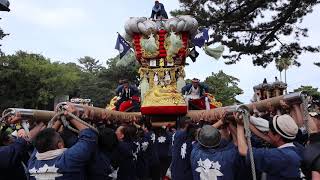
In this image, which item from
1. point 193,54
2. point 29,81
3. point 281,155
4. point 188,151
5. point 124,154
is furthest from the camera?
point 29,81

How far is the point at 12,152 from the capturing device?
4086 mm

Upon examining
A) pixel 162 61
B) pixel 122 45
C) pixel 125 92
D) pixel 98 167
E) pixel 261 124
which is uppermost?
pixel 122 45

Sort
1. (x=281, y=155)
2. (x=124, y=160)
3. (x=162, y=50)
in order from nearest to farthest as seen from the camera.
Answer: (x=281, y=155) → (x=124, y=160) → (x=162, y=50)

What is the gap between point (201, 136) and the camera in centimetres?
409

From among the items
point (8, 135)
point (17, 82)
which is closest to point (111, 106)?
point (8, 135)

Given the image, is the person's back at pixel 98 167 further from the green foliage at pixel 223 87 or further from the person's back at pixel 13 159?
the green foliage at pixel 223 87

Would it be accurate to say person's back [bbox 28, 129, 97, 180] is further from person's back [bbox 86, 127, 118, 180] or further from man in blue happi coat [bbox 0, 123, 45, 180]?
man in blue happi coat [bbox 0, 123, 45, 180]

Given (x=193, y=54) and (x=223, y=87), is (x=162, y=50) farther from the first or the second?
(x=223, y=87)

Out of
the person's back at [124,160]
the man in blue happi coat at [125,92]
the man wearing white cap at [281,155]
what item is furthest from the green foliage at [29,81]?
the man wearing white cap at [281,155]

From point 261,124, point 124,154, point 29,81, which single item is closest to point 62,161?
point 124,154

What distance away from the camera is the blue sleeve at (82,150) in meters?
3.59

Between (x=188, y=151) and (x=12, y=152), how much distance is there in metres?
2.04

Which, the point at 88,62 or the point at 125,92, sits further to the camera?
the point at 88,62

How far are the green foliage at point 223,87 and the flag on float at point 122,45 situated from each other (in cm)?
1998
